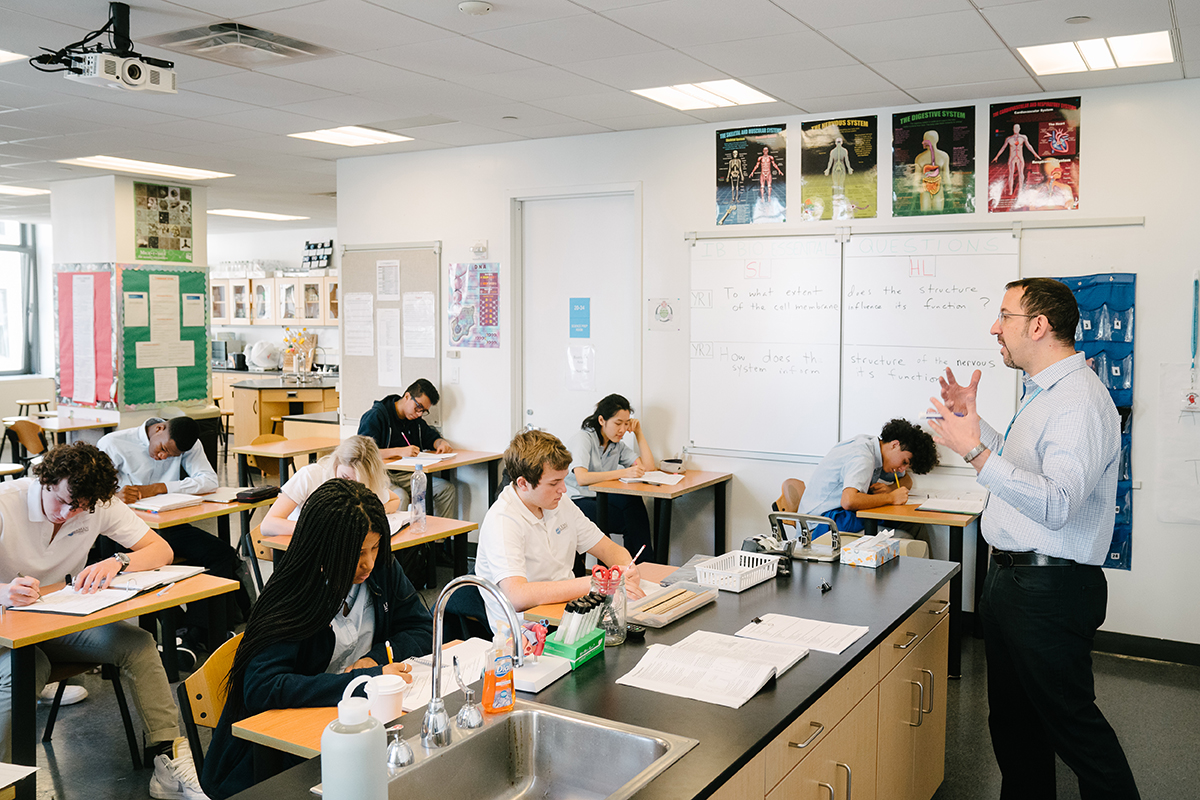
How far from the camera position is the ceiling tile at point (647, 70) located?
414 centimetres

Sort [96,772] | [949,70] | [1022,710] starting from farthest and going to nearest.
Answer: [949,70]
[96,772]
[1022,710]

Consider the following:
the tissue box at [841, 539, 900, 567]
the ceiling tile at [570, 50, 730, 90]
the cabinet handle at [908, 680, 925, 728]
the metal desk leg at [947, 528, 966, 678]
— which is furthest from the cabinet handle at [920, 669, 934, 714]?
the ceiling tile at [570, 50, 730, 90]

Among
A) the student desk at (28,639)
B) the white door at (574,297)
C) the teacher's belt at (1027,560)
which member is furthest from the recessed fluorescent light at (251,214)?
the teacher's belt at (1027,560)

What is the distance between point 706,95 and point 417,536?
8.77ft

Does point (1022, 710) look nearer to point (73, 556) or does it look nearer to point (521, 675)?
point (521, 675)

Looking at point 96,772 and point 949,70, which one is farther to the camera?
point 949,70

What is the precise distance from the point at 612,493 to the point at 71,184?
5.69 metres

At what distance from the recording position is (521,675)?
80.7 inches

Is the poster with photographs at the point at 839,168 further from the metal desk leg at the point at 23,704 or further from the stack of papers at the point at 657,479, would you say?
the metal desk leg at the point at 23,704

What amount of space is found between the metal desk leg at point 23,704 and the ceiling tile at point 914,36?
3576 millimetres

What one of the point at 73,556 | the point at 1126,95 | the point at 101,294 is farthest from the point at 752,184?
the point at 101,294

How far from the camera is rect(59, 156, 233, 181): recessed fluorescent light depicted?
702 cm

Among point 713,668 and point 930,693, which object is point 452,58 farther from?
point 930,693

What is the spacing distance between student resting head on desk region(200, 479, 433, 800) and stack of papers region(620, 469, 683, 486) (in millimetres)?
2790
